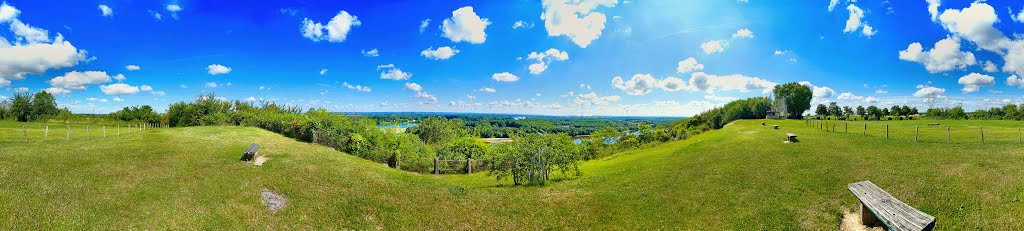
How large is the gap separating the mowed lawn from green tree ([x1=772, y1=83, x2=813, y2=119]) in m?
82.1

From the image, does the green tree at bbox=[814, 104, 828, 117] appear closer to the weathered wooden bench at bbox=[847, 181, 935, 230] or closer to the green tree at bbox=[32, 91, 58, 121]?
the weathered wooden bench at bbox=[847, 181, 935, 230]

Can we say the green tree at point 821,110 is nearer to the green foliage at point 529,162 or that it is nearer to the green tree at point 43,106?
the green foliage at point 529,162

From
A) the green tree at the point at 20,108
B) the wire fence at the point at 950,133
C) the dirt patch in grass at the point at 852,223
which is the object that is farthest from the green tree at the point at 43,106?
the wire fence at the point at 950,133

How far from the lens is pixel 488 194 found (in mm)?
13727

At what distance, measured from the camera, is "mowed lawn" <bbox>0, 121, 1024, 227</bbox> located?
9.38 metres

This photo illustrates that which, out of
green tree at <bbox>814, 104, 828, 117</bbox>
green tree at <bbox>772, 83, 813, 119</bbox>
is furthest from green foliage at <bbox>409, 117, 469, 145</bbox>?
green tree at <bbox>814, 104, 828, 117</bbox>

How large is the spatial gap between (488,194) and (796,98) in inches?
3836

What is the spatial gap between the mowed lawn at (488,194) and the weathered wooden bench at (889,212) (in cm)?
98

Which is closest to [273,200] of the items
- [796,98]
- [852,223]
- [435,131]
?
[852,223]

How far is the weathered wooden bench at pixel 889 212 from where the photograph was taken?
19.5 feet

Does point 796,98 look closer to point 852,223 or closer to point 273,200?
point 852,223

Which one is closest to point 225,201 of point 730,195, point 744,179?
point 730,195

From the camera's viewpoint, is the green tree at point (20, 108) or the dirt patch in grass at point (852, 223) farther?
the green tree at point (20, 108)

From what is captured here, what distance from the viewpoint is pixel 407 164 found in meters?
23.9
